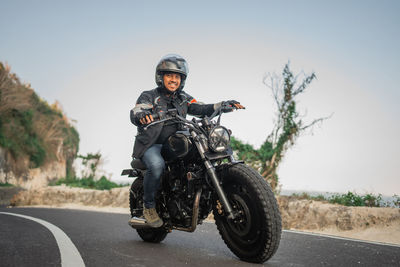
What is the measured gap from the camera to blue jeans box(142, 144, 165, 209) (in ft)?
12.8

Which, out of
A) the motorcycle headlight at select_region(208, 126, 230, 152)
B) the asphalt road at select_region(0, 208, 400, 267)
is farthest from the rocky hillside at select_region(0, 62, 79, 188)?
the motorcycle headlight at select_region(208, 126, 230, 152)

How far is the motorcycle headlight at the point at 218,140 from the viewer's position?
11.2 ft

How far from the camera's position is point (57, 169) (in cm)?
2706

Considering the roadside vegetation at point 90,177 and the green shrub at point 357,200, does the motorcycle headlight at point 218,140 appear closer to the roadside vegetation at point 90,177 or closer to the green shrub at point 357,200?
the green shrub at point 357,200

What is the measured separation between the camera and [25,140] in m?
23.2

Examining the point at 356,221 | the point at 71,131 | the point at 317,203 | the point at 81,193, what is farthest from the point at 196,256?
the point at 71,131

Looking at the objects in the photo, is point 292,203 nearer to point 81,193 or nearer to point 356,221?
point 356,221

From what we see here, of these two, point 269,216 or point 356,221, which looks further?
point 356,221

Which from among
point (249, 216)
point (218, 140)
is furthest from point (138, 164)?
point (249, 216)

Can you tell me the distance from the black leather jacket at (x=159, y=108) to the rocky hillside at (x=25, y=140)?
2051 cm

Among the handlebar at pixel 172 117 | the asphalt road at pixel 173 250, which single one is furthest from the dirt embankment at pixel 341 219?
the handlebar at pixel 172 117

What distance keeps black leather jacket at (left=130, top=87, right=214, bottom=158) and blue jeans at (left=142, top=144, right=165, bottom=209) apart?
8 centimetres

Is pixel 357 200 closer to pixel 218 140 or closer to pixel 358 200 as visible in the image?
pixel 358 200

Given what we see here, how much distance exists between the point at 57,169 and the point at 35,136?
351 centimetres
